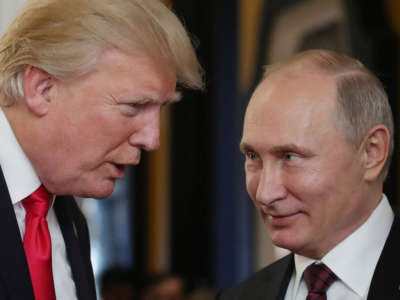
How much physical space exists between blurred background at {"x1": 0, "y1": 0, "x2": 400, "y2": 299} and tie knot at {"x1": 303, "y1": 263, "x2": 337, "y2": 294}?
6.80 ft

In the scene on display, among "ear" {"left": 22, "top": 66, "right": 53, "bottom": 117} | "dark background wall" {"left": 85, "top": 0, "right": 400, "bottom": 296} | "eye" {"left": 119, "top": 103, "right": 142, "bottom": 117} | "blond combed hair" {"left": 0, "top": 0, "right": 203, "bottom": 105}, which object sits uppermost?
"blond combed hair" {"left": 0, "top": 0, "right": 203, "bottom": 105}

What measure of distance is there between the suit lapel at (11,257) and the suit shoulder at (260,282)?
756mm

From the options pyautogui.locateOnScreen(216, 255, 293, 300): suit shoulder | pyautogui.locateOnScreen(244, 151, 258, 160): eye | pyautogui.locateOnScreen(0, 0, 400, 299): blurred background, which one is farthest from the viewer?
pyautogui.locateOnScreen(0, 0, 400, 299): blurred background

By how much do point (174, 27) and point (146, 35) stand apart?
0.35 feet

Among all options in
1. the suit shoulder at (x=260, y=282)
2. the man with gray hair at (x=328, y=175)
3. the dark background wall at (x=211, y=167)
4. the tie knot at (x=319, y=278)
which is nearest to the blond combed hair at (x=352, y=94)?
the man with gray hair at (x=328, y=175)

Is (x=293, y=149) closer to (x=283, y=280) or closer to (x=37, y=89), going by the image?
(x=283, y=280)

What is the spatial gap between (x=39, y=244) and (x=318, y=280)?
2.64ft

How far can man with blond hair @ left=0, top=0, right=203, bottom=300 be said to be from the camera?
2090 mm

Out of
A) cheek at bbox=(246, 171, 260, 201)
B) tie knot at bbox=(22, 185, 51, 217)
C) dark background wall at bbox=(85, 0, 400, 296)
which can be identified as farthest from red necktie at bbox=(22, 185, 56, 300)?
dark background wall at bbox=(85, 0, 400, 296)

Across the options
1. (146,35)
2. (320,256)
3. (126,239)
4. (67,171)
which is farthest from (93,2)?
(126,239)

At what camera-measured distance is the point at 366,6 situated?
4.45 m

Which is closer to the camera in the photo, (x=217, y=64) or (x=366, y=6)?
(x=366, y=6)

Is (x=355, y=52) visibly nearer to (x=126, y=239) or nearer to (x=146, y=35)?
(x=146, y=35)

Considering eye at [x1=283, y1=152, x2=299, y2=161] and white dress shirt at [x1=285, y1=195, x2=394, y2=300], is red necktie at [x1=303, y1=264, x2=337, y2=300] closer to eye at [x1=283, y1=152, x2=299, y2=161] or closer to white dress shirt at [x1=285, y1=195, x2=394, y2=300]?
white dress shirt at [x1=285, y1=195, x2=394, y2=300]
